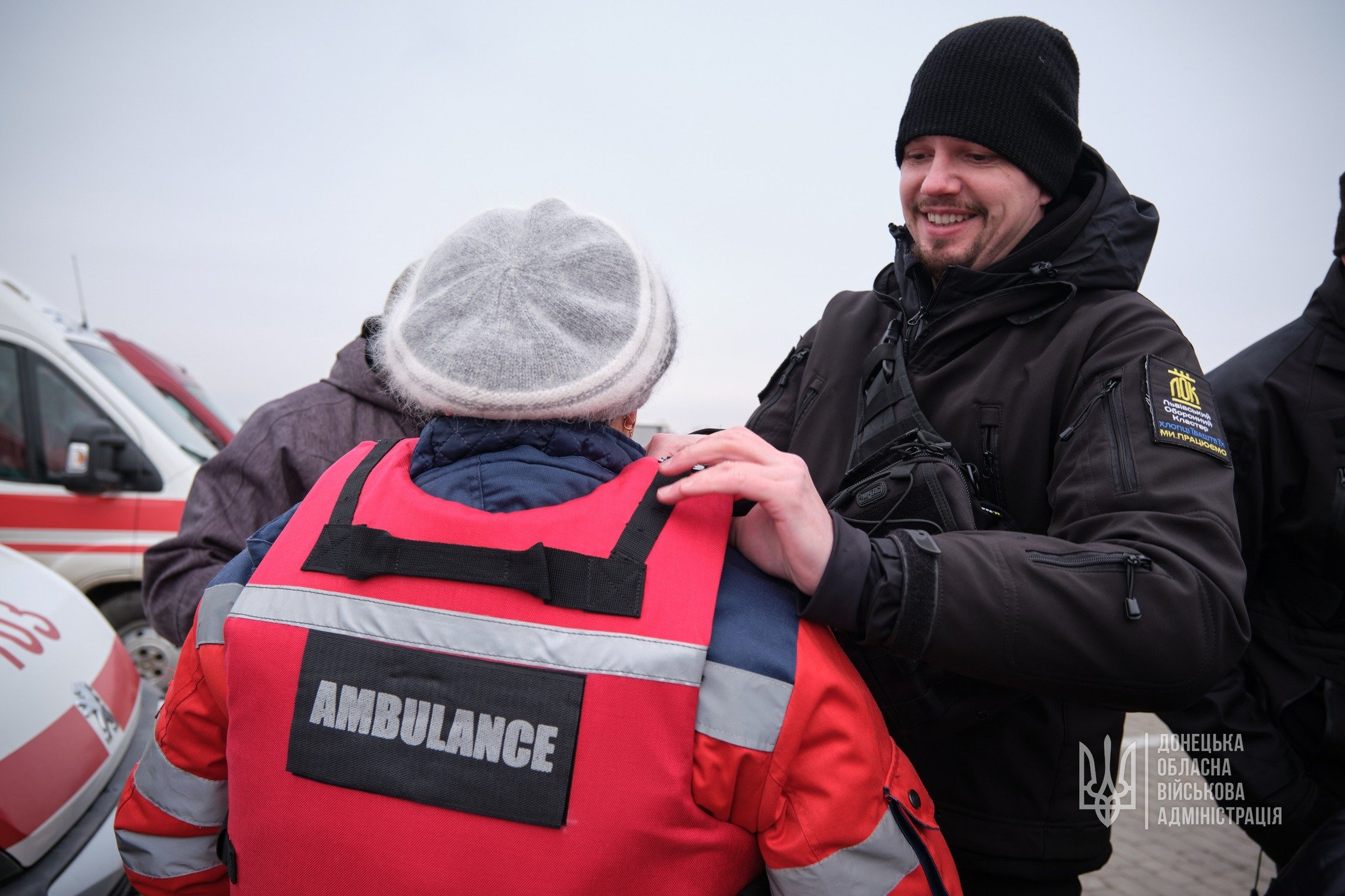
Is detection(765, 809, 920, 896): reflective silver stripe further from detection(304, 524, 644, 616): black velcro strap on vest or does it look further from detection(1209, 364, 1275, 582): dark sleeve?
detection(1209, 364, 1275, 582): dark sleeve

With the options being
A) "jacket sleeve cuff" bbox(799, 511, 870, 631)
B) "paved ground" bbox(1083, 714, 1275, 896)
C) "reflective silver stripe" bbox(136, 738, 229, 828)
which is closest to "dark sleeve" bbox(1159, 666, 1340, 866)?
"jacket sleeve cuff" bbox(799, 511, 870, 631)

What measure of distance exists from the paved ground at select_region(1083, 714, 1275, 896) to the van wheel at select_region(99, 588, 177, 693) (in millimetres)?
5417

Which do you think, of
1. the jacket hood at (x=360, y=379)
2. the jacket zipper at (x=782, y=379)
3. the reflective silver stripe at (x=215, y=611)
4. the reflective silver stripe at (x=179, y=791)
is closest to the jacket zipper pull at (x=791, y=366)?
the jacket zipper at (x=782, y=379)

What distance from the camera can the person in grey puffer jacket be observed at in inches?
93.3

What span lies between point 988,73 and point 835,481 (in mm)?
1020

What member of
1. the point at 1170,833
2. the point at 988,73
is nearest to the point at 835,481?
the point at 988,73

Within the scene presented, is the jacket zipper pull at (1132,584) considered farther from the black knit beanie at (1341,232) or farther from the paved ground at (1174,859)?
the paved ground at (1174,859)

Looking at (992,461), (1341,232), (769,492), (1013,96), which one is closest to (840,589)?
(769,492)

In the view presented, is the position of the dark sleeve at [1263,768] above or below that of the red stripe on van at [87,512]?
above

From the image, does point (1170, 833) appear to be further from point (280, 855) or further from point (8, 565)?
point (8, 565)

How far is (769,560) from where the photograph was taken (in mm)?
1329

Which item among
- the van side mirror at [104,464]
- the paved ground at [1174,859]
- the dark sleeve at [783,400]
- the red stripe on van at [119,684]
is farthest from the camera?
the van side mirror at [104,464]

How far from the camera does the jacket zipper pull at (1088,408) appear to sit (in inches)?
60.8

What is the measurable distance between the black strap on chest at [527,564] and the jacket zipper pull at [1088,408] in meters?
0.85
